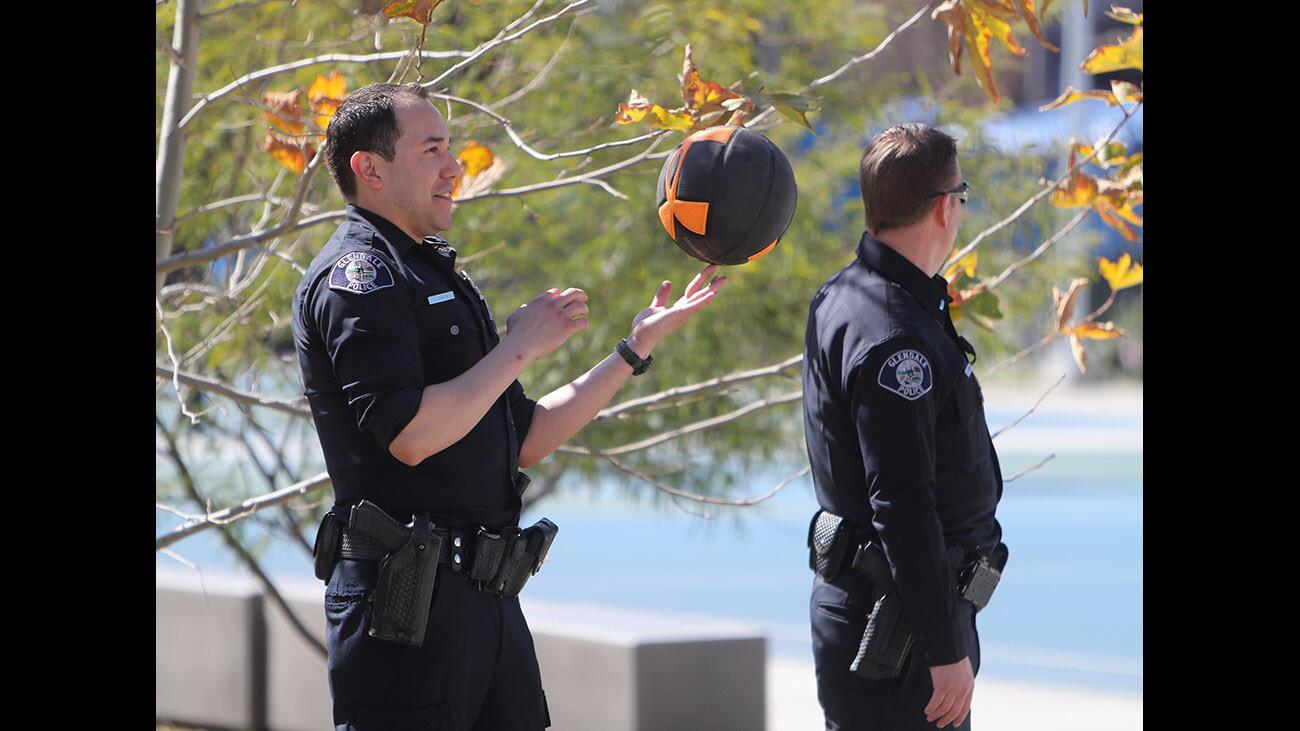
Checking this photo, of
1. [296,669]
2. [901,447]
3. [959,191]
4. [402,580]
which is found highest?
[959,191]

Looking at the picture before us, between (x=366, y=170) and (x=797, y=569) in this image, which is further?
(x=797, y=569)

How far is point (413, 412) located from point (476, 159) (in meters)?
1.87

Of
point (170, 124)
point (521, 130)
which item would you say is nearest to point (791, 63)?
point (521, 130)

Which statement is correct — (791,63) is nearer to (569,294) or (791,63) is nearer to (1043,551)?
(569,294)

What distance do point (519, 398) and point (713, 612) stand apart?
9.67m

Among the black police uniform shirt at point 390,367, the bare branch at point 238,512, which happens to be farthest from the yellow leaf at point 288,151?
the black police uniform shirt at point 390,367

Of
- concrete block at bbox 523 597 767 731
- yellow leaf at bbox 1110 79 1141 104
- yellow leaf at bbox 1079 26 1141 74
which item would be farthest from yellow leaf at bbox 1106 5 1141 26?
concrete block at bbox 523 597 767 731

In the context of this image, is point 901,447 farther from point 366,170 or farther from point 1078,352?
point 1078,352

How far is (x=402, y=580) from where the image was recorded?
3268 millimetres

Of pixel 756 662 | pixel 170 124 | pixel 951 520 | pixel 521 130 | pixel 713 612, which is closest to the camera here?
pixel 951 520

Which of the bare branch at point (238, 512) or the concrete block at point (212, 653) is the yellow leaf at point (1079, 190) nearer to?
the bare branch at point (238, 512)

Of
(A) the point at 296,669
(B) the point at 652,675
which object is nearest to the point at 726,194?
(B) the point at 652,675

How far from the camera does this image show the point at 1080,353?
468 centimetres


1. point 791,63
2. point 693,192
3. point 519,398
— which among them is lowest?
point 519,398
